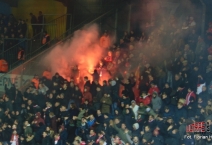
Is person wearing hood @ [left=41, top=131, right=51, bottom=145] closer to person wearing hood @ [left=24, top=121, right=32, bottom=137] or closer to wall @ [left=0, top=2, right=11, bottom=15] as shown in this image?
person wearing hood @ [left=24, top=121, right=32, bottom=137]

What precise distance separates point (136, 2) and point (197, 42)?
5169 millimetres

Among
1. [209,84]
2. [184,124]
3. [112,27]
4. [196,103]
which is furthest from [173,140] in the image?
[112,27]

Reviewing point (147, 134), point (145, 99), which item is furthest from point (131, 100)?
point (147, 134)

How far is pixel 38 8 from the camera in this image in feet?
77.2

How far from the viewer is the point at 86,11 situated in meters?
21.9

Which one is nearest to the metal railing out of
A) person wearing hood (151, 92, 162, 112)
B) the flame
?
the flame

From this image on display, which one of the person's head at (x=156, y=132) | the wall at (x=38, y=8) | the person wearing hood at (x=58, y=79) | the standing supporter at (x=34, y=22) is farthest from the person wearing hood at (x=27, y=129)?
the wall at (x=38, y=8)

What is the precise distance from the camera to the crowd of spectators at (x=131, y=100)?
1420cm

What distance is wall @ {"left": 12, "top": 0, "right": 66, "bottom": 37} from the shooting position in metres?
22.9

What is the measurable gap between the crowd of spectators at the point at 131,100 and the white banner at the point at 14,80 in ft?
2.13

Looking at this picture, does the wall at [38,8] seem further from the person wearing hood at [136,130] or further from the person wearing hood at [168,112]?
the person wearing hood at [168,112]

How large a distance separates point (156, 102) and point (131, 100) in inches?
47.0

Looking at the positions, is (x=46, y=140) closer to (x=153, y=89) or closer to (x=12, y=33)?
(x=153, y=89)

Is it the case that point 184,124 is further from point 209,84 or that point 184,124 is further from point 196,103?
point 209,84
